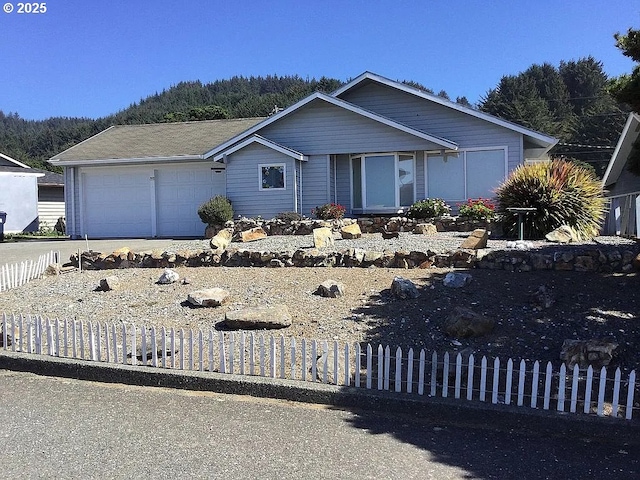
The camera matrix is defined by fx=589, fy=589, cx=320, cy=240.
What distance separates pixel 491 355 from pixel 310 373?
1809mm

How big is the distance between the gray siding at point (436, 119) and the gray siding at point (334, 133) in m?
1.19

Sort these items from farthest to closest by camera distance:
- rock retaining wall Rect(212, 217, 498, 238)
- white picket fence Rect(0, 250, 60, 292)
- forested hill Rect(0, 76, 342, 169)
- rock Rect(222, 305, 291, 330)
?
1. forested hill Rect(0, 76, 342, 169)
2. rock retaining wall Rect(212, 217, 498, 238)
3. white picket fence Rect(0, 250, 60, 292)
4. rock Rect(222, 305, 291, 330)

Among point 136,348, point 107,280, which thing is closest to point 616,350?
point 136,348

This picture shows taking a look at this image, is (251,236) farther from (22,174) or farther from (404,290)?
(22,174)

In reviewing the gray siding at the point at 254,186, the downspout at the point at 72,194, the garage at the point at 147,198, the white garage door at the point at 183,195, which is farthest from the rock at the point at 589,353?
the downspout at the point at 72,194

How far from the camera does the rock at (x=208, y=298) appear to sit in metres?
7.75

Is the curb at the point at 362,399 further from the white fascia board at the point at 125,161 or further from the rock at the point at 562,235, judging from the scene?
the white fascia board at the point at 125,161

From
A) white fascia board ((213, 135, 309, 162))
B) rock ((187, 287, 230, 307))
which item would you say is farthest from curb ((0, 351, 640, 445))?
white fascia board ((213, 135, 309, 162))

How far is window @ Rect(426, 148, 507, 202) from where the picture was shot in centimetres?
1722

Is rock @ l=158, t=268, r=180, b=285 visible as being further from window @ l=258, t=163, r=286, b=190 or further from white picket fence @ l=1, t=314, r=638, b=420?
window @ l=258, t=163, r=286, b=190

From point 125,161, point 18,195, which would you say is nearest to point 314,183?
point 125,161

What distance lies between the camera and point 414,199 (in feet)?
58.3

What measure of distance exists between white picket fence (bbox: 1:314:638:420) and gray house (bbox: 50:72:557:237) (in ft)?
37.7

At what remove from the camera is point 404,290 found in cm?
741
